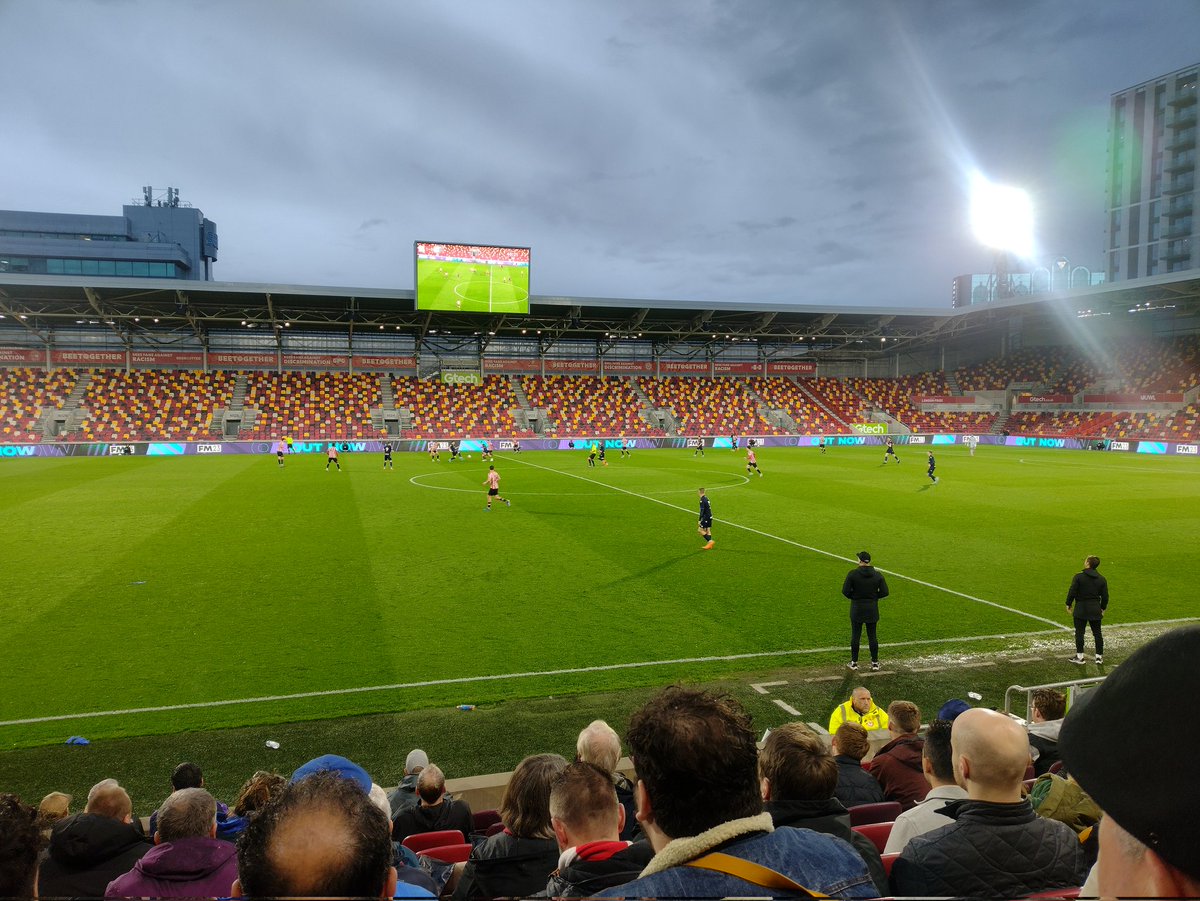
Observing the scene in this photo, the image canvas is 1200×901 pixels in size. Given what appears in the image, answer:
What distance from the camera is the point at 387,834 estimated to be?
84.5 inches

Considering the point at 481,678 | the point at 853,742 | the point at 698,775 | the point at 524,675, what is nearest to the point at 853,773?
the point at 853,742

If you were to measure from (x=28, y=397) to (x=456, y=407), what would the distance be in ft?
103

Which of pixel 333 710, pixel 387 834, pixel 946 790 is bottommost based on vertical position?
pixel 333 710

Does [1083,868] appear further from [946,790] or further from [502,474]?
[502,474]

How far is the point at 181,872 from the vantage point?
154 inches

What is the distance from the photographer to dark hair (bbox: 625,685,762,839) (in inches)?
89.7

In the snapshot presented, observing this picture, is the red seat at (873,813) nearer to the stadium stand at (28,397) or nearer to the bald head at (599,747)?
the bald head at (599,747)

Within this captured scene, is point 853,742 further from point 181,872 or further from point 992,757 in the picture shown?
point 181,872

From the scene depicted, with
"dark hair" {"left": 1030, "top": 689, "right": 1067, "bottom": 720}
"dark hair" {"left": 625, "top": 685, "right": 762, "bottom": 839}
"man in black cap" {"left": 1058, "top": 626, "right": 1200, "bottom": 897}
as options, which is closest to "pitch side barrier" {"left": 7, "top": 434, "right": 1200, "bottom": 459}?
"dark hair" {"left": 1030, "top": 689, "right": 1067, "bottom": 720}

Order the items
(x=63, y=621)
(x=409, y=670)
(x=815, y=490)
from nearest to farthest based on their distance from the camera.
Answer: (x=409, y=670) → (x=63, y=621) → (x=815, y=490)

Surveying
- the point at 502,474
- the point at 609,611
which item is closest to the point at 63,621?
the point at 609,611

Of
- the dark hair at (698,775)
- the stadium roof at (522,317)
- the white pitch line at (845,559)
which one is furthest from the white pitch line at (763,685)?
the stadium roof at (522,317)

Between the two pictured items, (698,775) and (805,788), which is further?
(805,788)

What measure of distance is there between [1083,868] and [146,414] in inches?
2535
